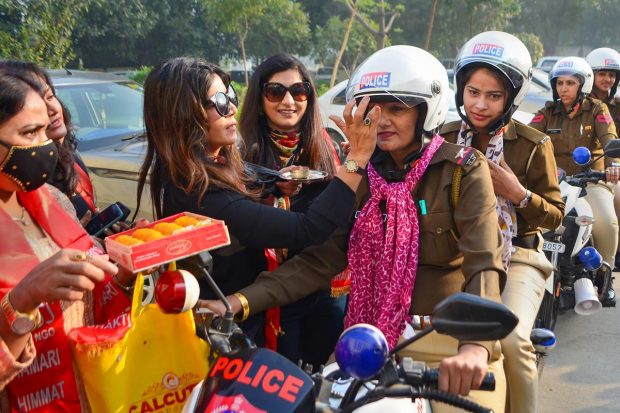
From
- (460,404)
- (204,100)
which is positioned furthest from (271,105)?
(460,404)

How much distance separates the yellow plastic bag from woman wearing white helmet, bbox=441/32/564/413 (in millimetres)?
1683

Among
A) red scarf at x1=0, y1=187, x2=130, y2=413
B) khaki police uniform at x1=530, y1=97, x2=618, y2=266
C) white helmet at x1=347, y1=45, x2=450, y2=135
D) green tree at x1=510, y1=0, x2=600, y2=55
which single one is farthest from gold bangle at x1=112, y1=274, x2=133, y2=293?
green tree at x1=510, y1=0, x2=600, y2=55

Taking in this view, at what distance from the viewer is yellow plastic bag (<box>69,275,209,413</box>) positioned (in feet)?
6.21

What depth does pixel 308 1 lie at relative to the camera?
1647 inches

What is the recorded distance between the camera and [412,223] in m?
2.43

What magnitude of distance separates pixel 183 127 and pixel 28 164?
0.65 m

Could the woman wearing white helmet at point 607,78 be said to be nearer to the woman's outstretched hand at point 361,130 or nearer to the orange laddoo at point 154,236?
the woman's outstretched hand at point 361,130

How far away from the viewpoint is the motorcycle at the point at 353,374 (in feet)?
5.21

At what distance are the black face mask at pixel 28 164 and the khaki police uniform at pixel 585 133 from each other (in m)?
4.72

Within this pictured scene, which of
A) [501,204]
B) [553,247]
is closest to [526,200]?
[501,204]

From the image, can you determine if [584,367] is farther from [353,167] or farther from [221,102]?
[221,102]

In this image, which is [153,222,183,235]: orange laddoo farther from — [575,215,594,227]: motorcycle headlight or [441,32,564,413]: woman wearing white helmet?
[575,215,594,227]: motorcycle headlight

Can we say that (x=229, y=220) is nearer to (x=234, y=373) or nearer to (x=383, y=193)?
(x=383, y=193)

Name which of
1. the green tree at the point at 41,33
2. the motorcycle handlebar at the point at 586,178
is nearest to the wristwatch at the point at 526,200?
the motorcycle handlebar at the point at 586,178
